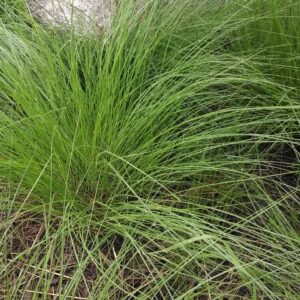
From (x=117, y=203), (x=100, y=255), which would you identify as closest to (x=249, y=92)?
(x=117, y=203)

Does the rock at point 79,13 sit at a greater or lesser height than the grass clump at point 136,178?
greater

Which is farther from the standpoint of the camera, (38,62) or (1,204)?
(38,62)

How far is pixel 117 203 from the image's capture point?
1417mm

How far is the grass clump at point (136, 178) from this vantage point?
133 cm

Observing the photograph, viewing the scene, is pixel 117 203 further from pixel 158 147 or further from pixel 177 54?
pixel 177 54

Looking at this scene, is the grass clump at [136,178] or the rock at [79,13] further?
the rock at [79,13]

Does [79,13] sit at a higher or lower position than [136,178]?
higher

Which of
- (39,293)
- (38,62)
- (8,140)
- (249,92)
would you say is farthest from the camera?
(249,92)

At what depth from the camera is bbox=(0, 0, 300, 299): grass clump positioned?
1326 mm

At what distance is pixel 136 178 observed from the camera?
58.5 inches

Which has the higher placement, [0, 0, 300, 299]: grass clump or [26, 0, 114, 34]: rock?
[26, 0, 114, 34]: rock

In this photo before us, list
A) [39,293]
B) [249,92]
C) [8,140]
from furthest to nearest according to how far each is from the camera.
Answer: [249,92] → [8,140] → [39,293]

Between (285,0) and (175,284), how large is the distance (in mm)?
1019

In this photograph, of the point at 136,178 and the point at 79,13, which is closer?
the point at 136,178
